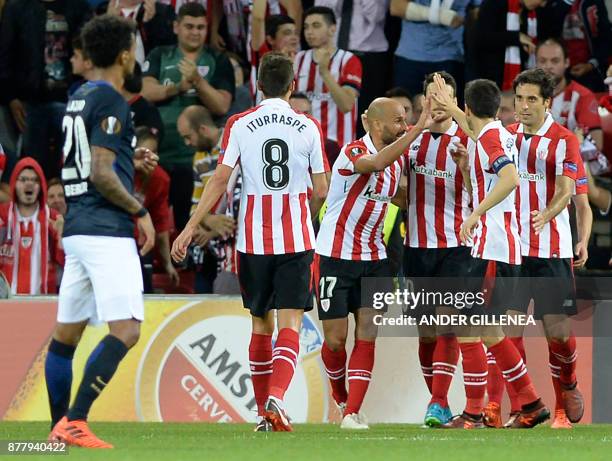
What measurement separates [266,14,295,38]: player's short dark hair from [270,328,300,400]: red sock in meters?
4.91

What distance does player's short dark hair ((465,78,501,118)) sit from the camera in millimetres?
9125

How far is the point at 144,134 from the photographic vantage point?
1179 centimetres

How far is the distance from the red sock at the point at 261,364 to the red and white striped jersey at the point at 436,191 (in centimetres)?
155

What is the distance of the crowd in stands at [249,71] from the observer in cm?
1184

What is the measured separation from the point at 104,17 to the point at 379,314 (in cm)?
305

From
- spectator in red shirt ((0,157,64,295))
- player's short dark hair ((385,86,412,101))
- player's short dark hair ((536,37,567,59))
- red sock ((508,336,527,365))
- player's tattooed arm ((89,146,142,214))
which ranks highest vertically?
player's short dark hair ((536,37,567,59))

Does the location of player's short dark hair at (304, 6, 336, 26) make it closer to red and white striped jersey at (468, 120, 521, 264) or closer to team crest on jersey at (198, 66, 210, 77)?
team crest on jersey at (198, 66, 210, 77)

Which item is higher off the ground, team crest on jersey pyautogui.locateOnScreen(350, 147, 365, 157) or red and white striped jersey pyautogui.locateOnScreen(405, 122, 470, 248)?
team crest on jersey pyautogui.locateOnScreen(350, 147, 365, 157)

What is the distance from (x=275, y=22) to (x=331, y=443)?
5.96 meters

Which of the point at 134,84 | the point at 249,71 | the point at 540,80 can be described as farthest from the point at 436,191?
the point at 249,71

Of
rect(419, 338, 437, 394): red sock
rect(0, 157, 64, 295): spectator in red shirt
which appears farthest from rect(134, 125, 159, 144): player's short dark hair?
rect(419, 338, 437, 394): red sock

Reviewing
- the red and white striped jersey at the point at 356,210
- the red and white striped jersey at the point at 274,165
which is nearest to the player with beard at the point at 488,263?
the red and white striped jersey at the point at 356,210

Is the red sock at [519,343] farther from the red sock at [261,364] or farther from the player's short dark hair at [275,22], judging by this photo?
the player's short dark hair at [275,22]

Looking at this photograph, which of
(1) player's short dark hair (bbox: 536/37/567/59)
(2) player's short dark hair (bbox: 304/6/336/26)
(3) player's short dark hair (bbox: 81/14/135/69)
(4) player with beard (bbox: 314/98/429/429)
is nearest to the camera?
(3) player's short dark hair (bbox: 81/14/135/69)
